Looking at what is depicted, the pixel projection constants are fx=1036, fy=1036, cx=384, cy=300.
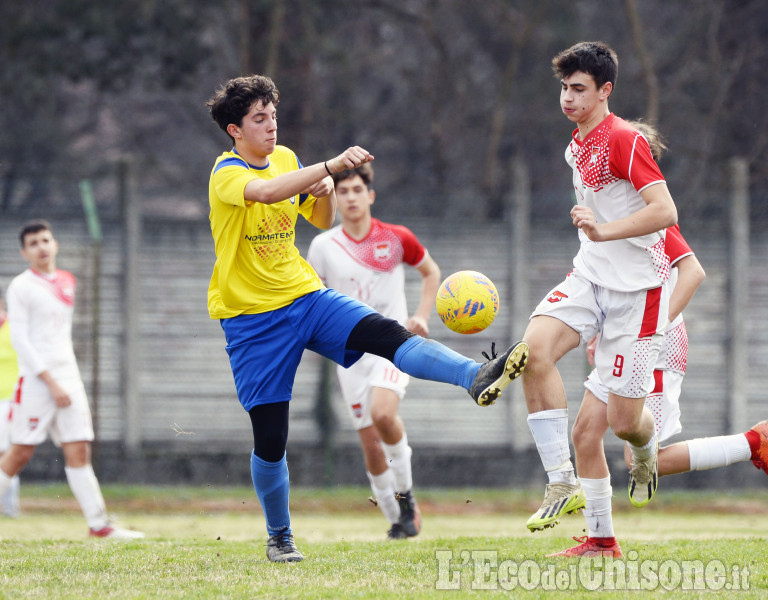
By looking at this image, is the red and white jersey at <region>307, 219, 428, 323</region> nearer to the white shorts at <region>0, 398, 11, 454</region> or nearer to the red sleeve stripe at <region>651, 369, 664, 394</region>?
the red sleeve stripe at <region>651, 369, 664, 394</region>

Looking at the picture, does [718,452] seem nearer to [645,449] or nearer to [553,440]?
[645,449]

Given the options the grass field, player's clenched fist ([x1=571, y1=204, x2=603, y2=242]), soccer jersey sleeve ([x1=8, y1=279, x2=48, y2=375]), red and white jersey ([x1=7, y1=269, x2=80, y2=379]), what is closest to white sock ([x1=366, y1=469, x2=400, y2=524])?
the grass field

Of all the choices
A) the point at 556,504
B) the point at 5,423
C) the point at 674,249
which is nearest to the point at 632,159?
the point at 674,249

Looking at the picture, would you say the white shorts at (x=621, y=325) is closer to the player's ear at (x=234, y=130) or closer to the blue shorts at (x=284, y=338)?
the blue shorts at (x=284, y=338)

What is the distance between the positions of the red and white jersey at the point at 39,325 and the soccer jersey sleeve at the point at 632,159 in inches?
194

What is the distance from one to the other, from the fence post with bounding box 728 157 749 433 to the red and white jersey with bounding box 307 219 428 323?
4670 mm

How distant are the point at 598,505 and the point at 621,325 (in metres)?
0.97

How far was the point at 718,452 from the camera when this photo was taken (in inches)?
229

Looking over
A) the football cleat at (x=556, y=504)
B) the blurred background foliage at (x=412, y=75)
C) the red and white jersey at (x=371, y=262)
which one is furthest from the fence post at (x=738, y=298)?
the football cleat at (x=556, y=504)

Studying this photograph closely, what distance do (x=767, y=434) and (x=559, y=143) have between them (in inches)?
461

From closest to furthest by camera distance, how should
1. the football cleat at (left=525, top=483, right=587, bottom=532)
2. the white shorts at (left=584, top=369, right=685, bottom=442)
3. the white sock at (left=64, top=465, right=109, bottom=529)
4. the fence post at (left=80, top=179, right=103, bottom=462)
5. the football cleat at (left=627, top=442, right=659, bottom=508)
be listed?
the football cleat at (left=525, top=483, right=587, bottom=532) → the football cleat at (left=627, top=442, right=659, bottom=508) → the white shorts at (left=584, top=369, right=685, bottom=442) → the white sock at (left=64, top=465, right=109, bottom=529) → the fence post at (left=80, top=179, right=103, bottom=462)

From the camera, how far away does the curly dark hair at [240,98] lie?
16.9ft

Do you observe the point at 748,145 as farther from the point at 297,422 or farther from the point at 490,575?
the point at 490,575

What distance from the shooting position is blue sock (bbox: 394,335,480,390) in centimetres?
487
